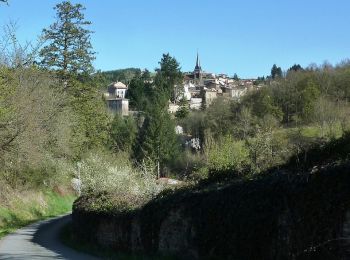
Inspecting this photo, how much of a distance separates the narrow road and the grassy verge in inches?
50.1

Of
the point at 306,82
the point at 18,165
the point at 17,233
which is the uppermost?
the point at 306,82

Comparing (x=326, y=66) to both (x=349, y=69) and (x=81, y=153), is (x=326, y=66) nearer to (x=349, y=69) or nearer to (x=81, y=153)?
(x=349, y=69)

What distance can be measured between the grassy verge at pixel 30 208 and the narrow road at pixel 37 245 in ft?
4.17

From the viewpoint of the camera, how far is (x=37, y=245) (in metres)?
20.8

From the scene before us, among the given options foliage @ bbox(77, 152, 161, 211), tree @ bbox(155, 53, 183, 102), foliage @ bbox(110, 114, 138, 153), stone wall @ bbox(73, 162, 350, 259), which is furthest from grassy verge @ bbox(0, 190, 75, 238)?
tree @ bbox(155, 53, 183, 102)

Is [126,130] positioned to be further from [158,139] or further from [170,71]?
[170,71]

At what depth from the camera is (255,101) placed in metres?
78.2

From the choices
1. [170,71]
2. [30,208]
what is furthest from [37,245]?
[170,71]

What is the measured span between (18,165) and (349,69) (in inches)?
2061

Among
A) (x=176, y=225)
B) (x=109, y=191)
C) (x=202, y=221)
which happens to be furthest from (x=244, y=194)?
(x=109, y=191)

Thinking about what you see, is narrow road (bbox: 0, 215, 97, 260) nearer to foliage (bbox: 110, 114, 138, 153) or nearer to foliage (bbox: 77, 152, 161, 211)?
foliage (bbox: 77, 152, 161, 211)

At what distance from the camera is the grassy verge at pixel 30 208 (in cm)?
3193

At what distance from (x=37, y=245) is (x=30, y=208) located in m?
18.6

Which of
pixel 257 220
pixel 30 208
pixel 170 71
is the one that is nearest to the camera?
pixel 257 220
